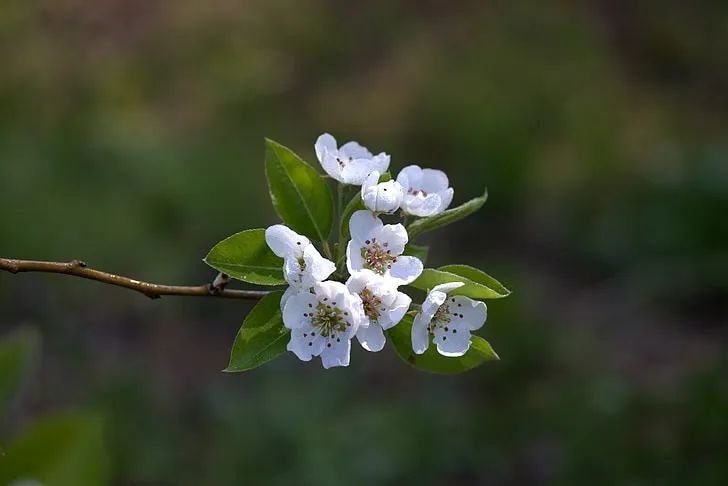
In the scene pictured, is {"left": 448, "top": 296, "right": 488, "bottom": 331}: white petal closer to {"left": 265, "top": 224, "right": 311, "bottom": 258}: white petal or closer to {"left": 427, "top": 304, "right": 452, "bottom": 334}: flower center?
{"left": 427, "top": 304, "right": 452, "bottom": 334}: flower center

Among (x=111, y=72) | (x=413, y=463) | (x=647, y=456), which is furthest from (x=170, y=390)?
(x=111, y=72)

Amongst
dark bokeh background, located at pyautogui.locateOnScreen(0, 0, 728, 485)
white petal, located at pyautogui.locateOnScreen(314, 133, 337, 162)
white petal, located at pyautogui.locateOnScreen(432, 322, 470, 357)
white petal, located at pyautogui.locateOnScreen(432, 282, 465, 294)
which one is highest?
white petal, located at pyautogui.locateOnScreen(314, 133, 337, 162)

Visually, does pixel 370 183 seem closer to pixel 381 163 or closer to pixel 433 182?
pixel 381 163

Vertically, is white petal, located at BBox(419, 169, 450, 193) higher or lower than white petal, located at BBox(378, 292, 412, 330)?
higher

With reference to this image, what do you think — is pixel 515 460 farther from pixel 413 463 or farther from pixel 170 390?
pixel 170 390

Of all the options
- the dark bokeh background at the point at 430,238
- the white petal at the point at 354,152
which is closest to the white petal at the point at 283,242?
the white petal at the point at 354,152

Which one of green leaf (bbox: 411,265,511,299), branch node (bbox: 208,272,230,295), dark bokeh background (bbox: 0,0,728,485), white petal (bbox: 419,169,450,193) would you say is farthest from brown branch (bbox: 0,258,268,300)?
dark bokeh background (bbox: 0,0,728,485)

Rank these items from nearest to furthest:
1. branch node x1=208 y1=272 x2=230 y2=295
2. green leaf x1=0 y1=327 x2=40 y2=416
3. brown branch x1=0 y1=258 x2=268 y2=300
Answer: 1. brown branch x1=0 y1=258 x2=268 y2=300
2. branch node x1=208 y1=272 x2=230 y2=295
3. green leaf x1=0 y1=327 x2=40 y2=416
